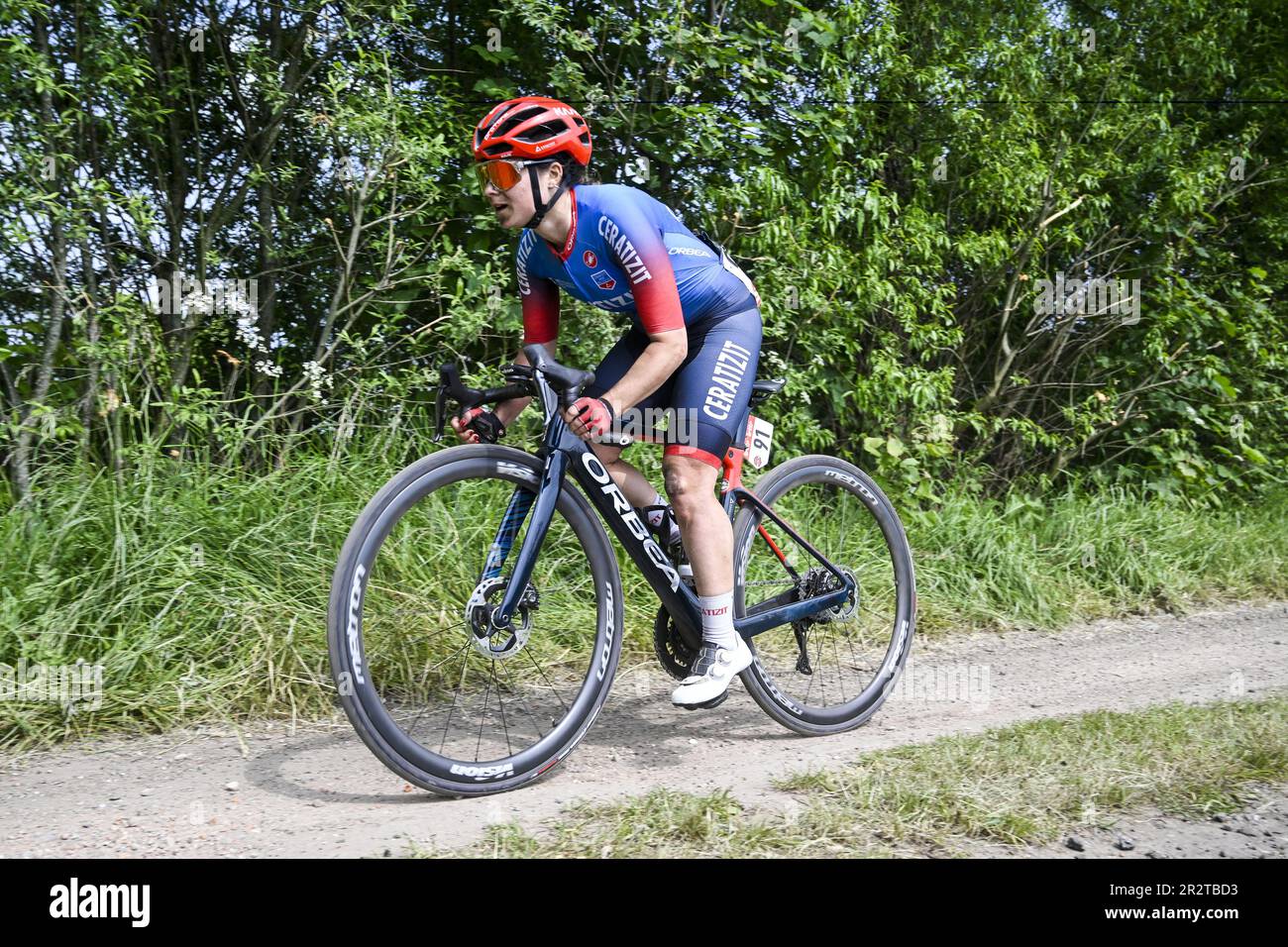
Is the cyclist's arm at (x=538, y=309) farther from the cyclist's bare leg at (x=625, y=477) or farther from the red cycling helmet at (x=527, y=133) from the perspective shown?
the red cycling helmet at (x=527, y=133)

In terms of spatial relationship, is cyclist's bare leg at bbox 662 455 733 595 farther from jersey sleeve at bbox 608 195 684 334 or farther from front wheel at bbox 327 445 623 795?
jersey sleeve at bbox 608 195 684 334

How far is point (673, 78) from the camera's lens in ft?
19.5

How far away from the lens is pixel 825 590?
4.45m

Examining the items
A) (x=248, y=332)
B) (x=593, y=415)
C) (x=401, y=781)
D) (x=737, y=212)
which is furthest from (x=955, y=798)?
(x=248, y=332)

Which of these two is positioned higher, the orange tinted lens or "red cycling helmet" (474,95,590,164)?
"red cycling helmet" (474,95,590,164)

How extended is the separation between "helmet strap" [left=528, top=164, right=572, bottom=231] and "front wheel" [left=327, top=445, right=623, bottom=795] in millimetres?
790

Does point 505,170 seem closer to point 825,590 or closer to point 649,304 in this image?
point 649,304

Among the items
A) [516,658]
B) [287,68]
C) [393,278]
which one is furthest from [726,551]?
[287,68]

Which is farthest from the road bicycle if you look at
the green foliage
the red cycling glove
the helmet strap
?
the green foliage

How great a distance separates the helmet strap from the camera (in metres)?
3.48

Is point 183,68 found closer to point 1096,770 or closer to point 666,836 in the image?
point 666,836

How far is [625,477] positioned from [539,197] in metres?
1.10

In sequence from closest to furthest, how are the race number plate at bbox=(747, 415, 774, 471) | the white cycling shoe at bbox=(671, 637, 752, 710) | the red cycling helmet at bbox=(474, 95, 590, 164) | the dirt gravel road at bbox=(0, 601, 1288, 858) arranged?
the dirt gravel road at bbox=(0, 601, 1288, 858), the red cycling helmet at bbox=(474, 95, 590, 164), the white cycling shoe at bbox=(671, 637, 752, 710), the race number plate at bbox=(747, 415, 774, 471)

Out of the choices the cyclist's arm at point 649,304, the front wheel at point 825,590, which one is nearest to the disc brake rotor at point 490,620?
the cyclist's arm at point 649,304
